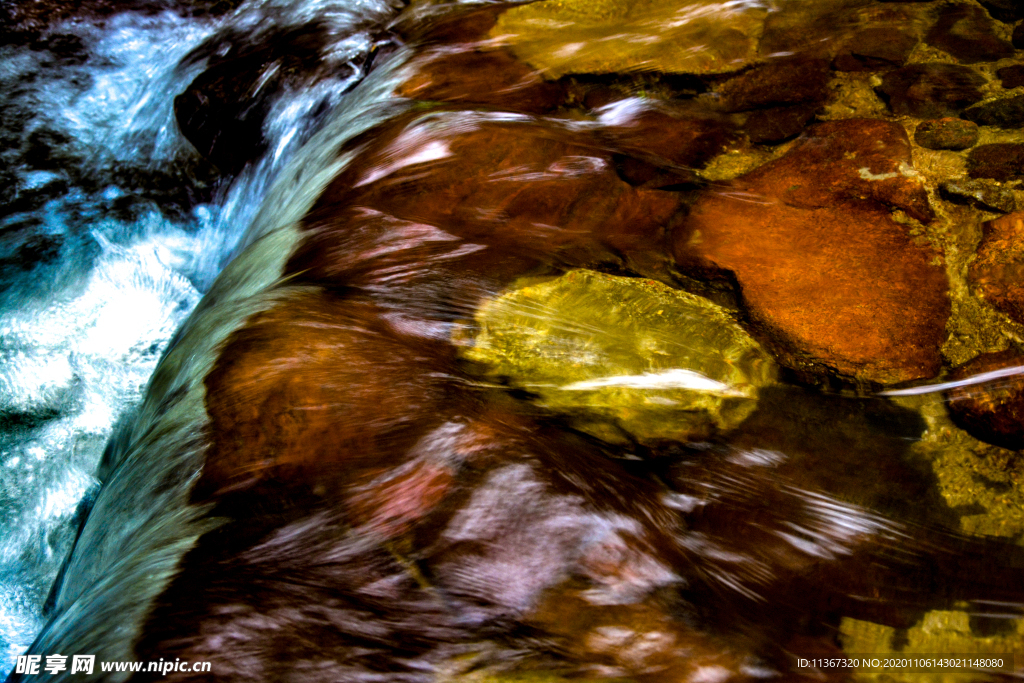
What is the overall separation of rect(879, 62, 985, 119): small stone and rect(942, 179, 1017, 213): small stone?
39 centimetres

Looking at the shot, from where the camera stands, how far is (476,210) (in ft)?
7.89

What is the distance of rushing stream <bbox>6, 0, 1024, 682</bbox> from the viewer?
4.72 feet

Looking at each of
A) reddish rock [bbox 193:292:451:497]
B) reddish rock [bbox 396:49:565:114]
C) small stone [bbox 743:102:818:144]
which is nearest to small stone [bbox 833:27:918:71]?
small stone [bbox 743:102:818:144]

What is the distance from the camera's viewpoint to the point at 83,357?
3.21 meters

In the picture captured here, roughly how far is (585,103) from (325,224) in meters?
1.27

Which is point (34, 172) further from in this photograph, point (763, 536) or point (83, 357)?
point (763, 536)

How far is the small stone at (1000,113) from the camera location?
7.70 ft

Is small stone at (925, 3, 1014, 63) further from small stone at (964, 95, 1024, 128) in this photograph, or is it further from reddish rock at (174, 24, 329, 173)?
reddish rock at (174, 24, 329, 173)

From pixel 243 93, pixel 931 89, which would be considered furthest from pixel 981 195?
pixel 243 93

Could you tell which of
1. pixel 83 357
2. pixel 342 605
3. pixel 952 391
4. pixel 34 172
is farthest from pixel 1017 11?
pixel 34 172

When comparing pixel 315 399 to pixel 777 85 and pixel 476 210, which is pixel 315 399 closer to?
pixel 476 210

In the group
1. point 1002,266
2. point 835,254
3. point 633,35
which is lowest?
point 1002,266

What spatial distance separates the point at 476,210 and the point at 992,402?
160 cm

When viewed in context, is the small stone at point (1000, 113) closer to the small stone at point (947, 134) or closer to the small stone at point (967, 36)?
the small stone at point (947, 134)
